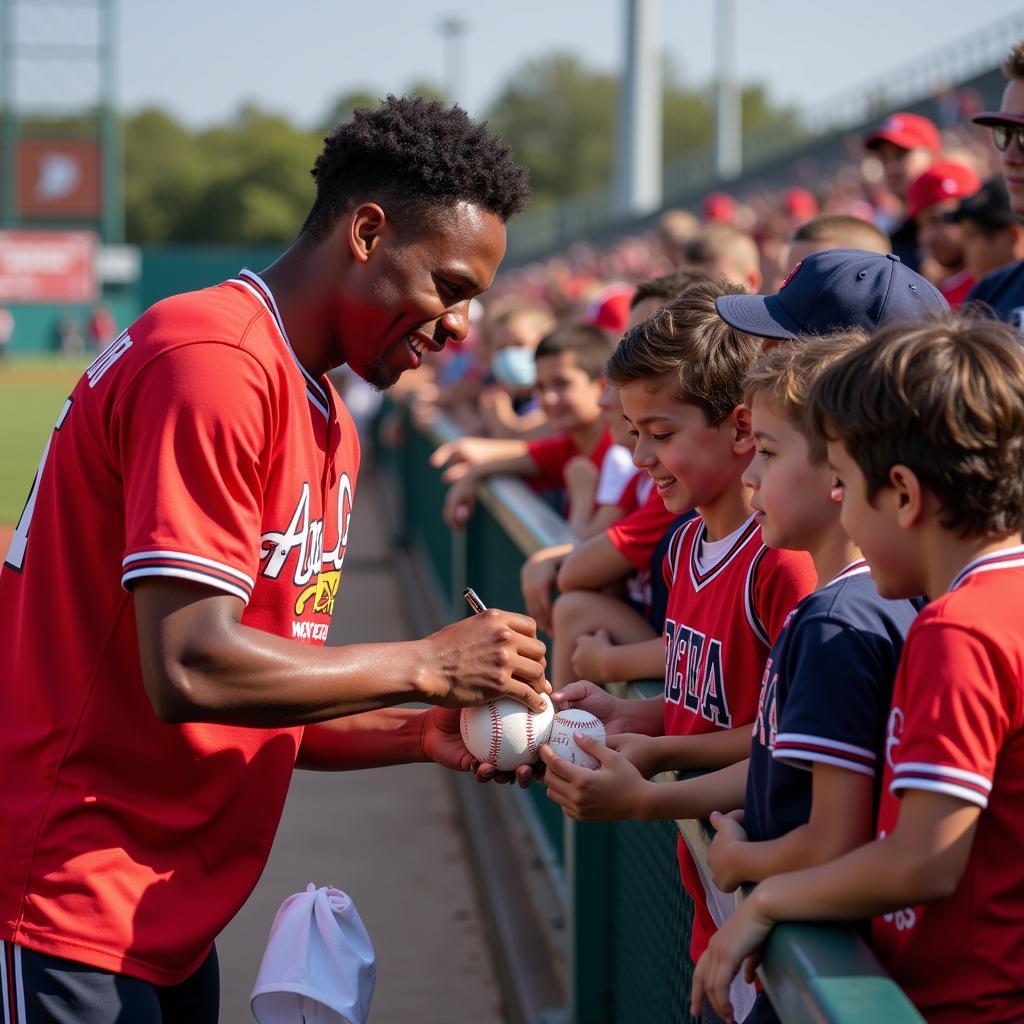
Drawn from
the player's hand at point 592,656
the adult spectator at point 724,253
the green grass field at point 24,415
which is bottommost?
the green grass field at point 24,415

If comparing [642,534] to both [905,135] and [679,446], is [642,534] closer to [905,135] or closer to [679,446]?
[679,446]

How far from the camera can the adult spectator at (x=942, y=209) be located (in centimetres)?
563

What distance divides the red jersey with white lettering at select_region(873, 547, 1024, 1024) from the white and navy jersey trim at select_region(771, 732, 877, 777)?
0.04 metres

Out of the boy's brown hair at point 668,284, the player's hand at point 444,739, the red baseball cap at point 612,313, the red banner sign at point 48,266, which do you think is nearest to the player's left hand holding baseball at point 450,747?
the player's hand at point 444,739

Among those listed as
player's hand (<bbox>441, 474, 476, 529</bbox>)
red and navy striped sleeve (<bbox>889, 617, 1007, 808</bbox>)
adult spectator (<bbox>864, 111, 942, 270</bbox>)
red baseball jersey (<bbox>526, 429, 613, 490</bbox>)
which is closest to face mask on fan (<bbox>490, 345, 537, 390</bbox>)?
player's hand (<bbox>441, 474, 476, 529</bbox>)

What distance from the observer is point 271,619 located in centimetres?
219

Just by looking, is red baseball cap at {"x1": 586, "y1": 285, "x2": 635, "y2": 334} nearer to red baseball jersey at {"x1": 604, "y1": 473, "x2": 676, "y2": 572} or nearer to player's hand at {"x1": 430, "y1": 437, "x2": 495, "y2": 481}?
player's hand at {"x1": 430, "y1": 437, "x2": 495, "y2": 481}

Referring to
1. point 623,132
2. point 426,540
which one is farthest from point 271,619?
point 623,132

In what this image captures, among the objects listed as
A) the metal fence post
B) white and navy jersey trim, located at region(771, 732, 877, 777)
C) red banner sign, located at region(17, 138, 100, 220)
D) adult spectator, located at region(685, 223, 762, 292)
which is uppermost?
red banner sign, located at region(17, 138, 100, 220)

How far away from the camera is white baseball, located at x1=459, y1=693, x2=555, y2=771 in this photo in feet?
7.77

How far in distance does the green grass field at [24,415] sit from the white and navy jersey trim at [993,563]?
711cm

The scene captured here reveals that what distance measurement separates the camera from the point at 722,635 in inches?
91.3

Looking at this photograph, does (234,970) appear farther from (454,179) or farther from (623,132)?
(623,132)

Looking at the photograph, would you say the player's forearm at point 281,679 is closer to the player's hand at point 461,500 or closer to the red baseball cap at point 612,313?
the player's hand at point 461,500
